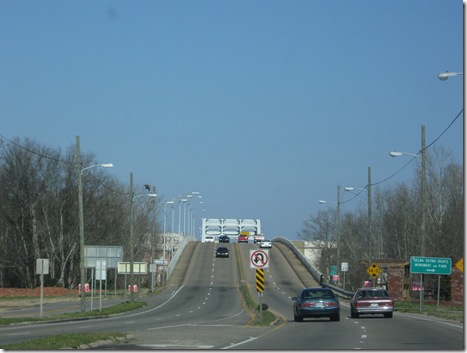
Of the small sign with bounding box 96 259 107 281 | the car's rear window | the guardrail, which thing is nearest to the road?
the car's rear window

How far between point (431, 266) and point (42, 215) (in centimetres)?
4956

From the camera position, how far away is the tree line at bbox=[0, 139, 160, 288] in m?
90.2

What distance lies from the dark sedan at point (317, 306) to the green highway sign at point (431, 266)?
43.7ft

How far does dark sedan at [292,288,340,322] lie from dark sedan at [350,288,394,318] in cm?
292

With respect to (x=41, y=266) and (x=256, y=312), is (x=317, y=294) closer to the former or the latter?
(x=256, y=312)

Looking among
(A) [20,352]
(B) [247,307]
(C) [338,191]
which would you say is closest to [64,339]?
(A) [20,352]

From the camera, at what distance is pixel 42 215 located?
9231 cm

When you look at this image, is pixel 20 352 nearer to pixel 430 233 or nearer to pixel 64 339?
pixel 64 339

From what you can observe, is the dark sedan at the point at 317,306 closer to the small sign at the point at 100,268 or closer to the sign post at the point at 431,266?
the sign post at the point at 431,266

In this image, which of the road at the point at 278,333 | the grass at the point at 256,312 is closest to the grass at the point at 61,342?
the road at the point at 278,333

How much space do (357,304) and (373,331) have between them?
40.0 feet

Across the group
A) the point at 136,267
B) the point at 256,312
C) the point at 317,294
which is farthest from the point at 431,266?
the point at 136,267

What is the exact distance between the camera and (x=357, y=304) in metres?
43.7

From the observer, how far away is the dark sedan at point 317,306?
133 ft
